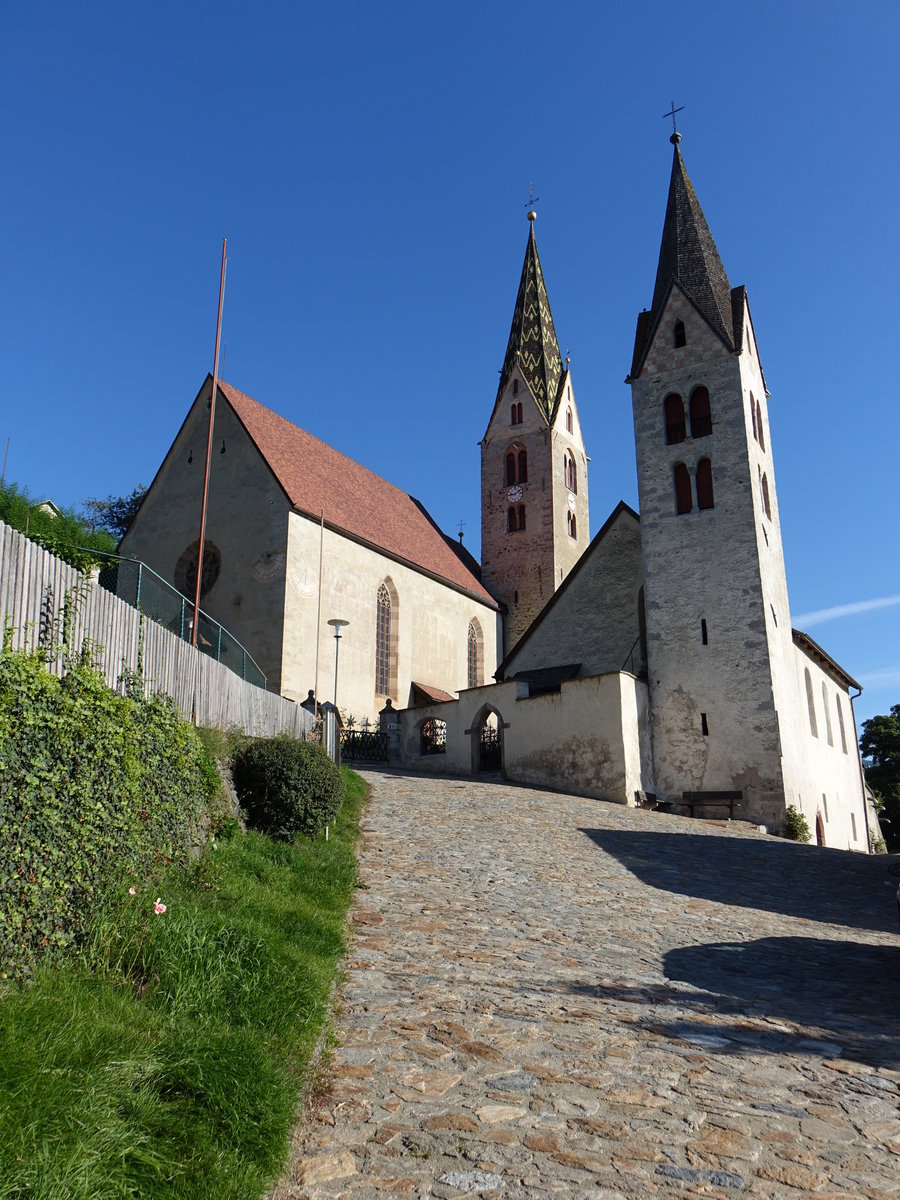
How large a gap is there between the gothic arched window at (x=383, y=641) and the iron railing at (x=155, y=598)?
58.7 feet

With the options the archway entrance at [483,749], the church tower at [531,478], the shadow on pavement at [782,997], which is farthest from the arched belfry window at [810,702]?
the shadow on pavement at [782,997]

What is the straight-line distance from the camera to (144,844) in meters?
7.44

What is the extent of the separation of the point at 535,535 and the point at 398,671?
1345 centimetres

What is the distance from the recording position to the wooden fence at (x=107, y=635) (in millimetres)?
7168

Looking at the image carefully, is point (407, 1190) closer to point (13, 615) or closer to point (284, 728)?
point (13, 615)

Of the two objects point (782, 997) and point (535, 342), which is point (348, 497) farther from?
point (782, 997)

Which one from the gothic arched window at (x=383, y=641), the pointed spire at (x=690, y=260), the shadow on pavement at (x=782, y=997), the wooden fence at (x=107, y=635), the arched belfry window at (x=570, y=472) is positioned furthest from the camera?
the arched belfry window at (x=570, y=472)

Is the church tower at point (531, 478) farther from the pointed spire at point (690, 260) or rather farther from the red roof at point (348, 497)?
the pointed spire at point (690, 260)

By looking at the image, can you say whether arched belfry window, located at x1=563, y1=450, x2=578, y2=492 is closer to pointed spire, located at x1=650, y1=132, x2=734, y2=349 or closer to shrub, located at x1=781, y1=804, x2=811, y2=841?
pointed spire, located at x1=650, y1=132, x2=734, y2=349

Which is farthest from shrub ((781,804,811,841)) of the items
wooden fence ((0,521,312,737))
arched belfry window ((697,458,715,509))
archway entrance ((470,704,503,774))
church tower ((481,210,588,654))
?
church tower ((481,210,588,654))

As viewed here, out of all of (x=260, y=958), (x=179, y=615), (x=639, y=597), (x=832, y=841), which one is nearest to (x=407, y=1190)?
(x=260, y=958)

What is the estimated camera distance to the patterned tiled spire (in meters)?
47.8

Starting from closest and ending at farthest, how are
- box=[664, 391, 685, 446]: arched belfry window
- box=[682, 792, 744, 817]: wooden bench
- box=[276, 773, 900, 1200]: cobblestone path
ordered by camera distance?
box=[276, 773, 900, 1200]: cobblestone path → box=[682, 792, 744, 817]: wooden bench → box=[664, 391, 685, 446]: arched belfry window

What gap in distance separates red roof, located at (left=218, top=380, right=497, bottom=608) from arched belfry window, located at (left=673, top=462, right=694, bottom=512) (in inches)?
444
